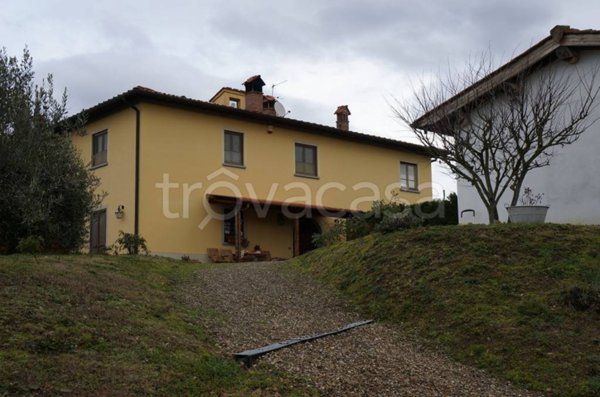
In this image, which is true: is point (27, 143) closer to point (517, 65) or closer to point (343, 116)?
point (517, 65)

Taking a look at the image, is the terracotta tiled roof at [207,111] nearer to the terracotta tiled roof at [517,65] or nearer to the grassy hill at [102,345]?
the terracotta tiled roof at [517,65]

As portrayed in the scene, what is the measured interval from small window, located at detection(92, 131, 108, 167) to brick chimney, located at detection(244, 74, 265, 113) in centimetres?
569

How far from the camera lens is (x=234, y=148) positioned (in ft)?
75.1

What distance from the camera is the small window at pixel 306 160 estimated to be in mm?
24516

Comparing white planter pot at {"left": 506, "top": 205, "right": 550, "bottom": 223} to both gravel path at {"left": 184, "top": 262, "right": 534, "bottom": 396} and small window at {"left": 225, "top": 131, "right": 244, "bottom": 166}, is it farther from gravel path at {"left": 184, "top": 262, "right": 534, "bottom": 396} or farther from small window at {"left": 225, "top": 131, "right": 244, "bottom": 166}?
small window at {"left": 225, "top": 131, "right": 244, "bottom": 166}

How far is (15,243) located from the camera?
572 inches

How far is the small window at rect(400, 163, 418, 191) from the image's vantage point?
89.9ft

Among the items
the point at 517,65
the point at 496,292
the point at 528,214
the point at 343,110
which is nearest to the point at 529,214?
the point at 528,214

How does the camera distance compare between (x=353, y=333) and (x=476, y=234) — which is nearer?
(x=353, y=333)

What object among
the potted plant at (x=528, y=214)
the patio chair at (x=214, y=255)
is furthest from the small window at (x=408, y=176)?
the potted plant at (x=528, y=214)

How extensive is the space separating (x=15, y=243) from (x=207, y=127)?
8.79 metres

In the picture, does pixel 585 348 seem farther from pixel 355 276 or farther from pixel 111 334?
pixel 111 334

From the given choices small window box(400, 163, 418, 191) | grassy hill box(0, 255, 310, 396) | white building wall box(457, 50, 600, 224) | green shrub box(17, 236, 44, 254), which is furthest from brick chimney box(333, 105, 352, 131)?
grassy hill box(0, 255, 310, 396)

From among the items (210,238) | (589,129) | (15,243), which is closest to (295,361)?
(15,243)
